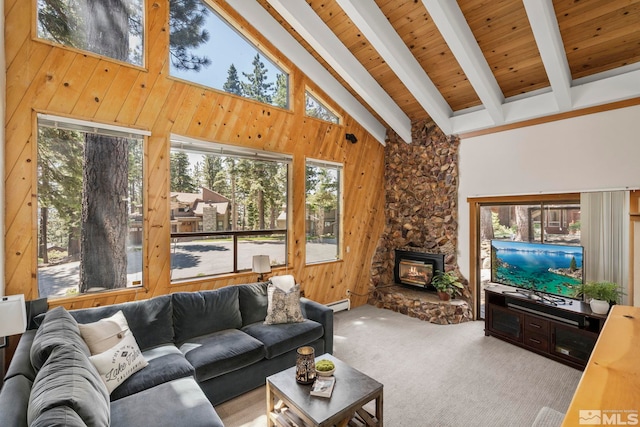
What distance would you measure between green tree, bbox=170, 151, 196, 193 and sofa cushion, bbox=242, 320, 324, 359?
5.85 feet

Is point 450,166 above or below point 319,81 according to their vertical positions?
below

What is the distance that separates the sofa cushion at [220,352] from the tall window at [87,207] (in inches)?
43.7

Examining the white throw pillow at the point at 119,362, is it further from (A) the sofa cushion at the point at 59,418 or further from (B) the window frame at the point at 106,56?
(B) the window frame at the point at 106,56

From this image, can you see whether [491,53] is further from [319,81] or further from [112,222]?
[112,222]

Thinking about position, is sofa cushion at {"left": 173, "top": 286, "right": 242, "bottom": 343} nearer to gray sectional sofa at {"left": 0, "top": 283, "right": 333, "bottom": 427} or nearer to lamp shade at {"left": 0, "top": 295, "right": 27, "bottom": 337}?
gray sectional sofa at {"left": 0, "top": 283, "right": 333, "bottom": 427}

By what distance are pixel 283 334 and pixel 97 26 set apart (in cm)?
367

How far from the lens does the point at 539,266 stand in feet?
13.1

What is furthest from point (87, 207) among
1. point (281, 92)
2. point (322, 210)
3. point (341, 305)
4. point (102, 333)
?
point (341, 305)

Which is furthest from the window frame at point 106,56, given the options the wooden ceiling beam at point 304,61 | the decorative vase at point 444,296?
the decorative vase at point 444,296

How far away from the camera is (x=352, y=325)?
15.2 ft

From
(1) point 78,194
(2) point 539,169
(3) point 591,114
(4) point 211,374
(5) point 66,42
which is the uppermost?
(5) point 66,42

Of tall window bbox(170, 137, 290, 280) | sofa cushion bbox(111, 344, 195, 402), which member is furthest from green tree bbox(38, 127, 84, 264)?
sofa cushion bbox(111, 344, 195, 402)

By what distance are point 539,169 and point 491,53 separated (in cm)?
166

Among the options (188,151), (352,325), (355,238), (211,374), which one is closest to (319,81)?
(188,151)
